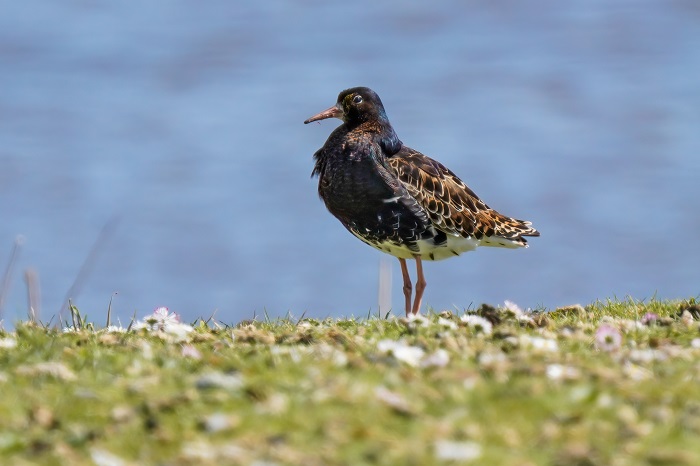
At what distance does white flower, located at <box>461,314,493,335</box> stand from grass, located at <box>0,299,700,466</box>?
56 cm

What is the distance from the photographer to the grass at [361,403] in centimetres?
545

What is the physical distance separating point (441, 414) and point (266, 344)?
3117mm

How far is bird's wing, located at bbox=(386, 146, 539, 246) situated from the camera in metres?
12.8

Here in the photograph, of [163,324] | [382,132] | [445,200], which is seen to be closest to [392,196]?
[445,200]

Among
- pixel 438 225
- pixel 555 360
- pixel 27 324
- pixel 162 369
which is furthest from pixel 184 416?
pixel 438 225

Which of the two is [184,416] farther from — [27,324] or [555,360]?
[27,324]

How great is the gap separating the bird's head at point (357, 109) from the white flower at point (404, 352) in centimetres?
605

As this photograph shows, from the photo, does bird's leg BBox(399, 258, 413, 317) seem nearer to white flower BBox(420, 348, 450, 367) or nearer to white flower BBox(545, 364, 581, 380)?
white flower BBox(420, 348, 450, 367)

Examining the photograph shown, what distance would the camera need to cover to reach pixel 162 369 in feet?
23.8

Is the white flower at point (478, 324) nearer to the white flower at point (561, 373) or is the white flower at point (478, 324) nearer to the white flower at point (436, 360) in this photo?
the white flower at point (436, 360)

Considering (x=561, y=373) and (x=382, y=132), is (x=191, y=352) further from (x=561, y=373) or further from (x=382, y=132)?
(x=382, y=132)

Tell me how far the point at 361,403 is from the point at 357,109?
7.75 m

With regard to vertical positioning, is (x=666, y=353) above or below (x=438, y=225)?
below

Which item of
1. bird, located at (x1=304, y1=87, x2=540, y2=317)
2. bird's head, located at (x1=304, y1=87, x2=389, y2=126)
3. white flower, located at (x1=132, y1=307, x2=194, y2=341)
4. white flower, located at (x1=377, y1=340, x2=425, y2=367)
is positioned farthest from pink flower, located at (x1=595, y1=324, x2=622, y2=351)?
bird's head, located at (x1=304, y1=87, x2=389, y2=126)
